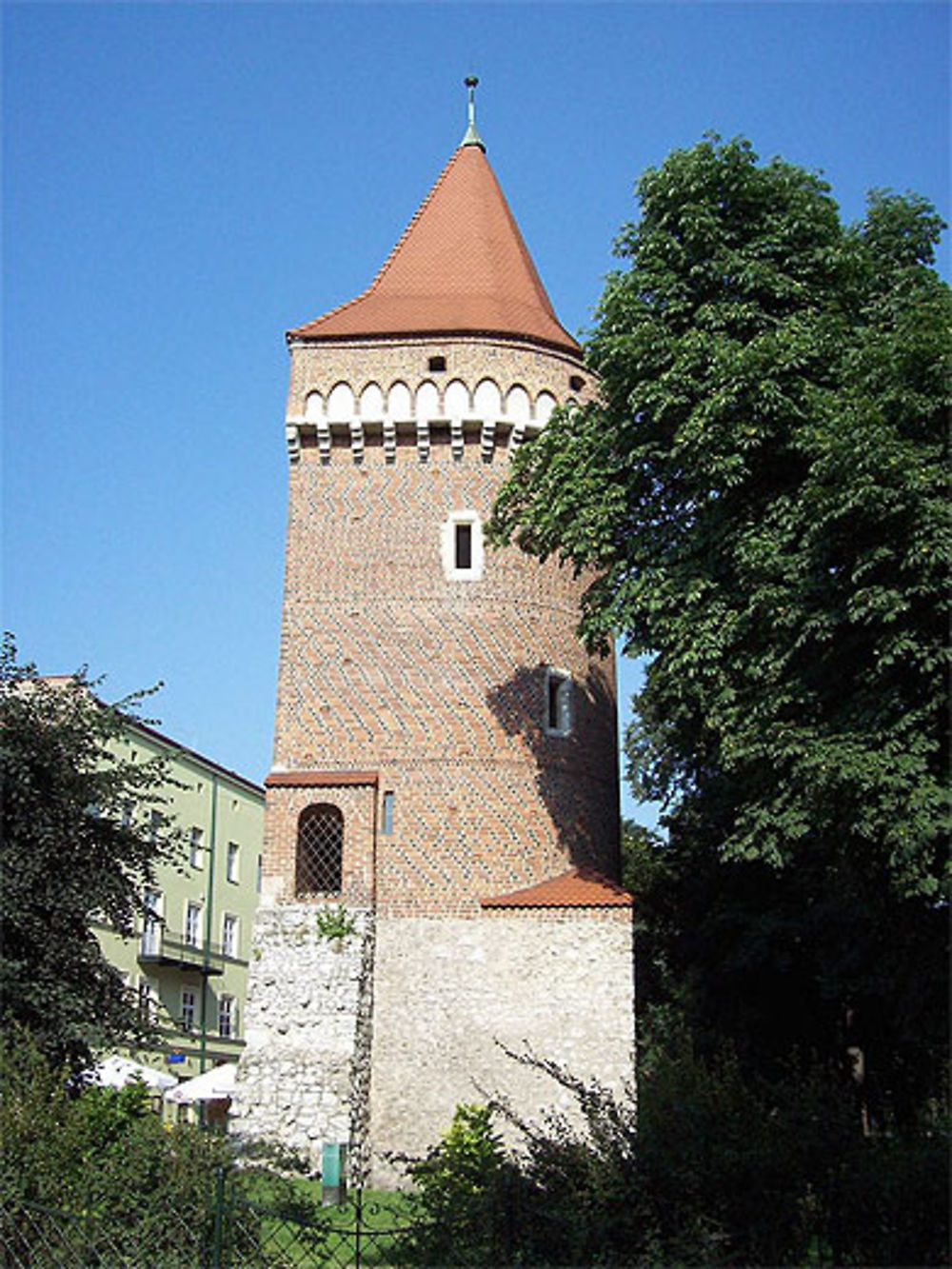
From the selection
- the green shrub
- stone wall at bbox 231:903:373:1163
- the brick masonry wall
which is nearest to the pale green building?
the brick masonry wall

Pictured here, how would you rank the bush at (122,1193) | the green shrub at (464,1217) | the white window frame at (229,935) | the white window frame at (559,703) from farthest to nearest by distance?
the white window frame at (229,935), the white window frame at (559,703), the bush at (122,1193), the green shrub at (464,1217)

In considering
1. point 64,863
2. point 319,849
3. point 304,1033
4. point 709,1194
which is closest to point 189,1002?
point 319,849

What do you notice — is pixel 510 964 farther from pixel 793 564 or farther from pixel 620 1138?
pixel 620 1138

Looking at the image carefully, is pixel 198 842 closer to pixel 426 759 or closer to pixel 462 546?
pixel 426 759

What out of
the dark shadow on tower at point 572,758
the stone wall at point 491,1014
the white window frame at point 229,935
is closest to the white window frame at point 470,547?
the dark shadow on tower at point 572,758

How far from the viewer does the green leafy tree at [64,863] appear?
1427 cm

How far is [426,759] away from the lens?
67.4ft

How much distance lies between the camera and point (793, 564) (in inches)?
586

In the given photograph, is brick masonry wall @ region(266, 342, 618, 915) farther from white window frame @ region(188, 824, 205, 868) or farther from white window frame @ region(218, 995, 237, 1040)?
white window frame @ region(218, 995, 237, 1040)

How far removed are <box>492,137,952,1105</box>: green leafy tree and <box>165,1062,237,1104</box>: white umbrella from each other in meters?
8.74

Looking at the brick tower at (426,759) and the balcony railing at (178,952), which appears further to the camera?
the balcony railing at (178,952)

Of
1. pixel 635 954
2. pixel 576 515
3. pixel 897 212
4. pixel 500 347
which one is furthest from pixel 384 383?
pixel 635 954

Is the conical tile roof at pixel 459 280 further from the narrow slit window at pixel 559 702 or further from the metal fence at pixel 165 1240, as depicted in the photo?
the metal fence at pixel 165 1240

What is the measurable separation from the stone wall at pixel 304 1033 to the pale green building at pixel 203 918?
12.0 m
